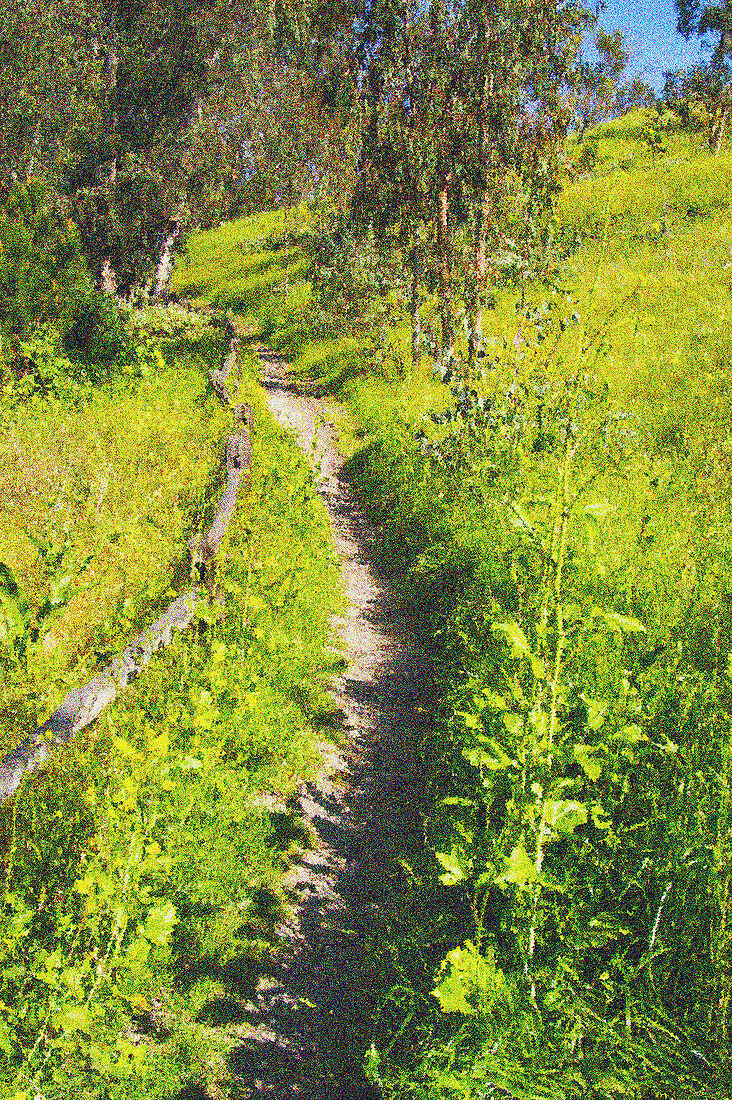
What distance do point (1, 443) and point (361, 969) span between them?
8124mm

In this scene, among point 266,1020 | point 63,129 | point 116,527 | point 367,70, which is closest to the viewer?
point 266,1020

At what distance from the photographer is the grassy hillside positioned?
2838mm

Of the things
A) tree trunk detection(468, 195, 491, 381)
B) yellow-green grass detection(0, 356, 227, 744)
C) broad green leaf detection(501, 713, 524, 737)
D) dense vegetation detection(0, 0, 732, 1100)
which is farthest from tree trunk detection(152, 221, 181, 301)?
broad green leaf detection(501, 713, 524, 737)

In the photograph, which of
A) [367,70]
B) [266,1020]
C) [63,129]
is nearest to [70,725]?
[266,1020]

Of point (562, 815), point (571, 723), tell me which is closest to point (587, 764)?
point (562, 815)

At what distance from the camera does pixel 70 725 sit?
169 inches

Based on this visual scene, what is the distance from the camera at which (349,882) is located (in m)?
4.42

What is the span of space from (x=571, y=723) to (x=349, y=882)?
1796 millimetres

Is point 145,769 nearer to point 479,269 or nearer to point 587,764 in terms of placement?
point 587,764

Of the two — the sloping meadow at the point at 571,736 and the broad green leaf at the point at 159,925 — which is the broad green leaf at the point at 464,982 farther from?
the broad green leaf at the point at 159,925

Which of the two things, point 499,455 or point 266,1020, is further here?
point 499,455

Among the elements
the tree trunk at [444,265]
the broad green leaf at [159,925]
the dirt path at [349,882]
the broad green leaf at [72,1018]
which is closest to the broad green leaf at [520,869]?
the dirt path at [349,882]

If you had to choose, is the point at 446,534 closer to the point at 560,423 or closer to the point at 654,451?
the point at 560,423

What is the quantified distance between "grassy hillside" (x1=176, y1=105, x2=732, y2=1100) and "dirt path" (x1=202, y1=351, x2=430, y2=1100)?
21 centimetres
